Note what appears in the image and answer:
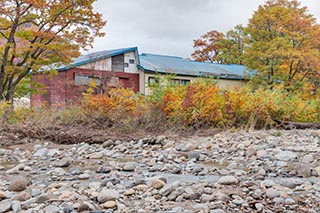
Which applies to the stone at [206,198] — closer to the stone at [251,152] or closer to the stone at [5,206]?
the stone at [5,206]

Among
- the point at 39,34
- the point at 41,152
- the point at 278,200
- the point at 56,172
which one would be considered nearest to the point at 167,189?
the point at 278,200

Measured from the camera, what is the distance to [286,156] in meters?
4.16

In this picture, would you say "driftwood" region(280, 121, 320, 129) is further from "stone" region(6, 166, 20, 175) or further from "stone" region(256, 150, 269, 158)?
"stone" region(6, 166, 20, 175)

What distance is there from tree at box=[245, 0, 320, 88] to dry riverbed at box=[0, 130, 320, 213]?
10986 millimetres

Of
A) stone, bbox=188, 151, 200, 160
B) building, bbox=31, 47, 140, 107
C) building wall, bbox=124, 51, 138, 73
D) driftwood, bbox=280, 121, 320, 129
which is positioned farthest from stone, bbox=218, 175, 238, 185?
building wall, bbox=124, 51, 138, 73

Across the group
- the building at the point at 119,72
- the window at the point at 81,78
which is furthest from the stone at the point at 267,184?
the window at the point at 81,78

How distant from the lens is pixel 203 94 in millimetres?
7027

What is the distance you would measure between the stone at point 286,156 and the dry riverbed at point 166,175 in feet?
0.04

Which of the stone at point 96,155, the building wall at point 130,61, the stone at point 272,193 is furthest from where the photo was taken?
the building wall at point 130,61

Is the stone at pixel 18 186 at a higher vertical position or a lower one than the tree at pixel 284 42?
lower

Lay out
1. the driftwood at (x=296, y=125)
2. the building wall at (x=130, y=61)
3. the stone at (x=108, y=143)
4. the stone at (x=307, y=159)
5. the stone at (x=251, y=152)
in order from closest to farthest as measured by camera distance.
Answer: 1. the stone at (x=307, y=159)
2. the stone at (x=251, y=152)
3. the stone at (x=108, y=143)
4. the driftwood at (x=296, y=125)
5. the building wall at (x=130, y=61)

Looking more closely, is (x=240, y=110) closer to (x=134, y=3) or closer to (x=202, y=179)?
(x=202, y=179)

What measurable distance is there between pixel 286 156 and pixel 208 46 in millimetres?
21674

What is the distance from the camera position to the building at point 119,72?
51.1 ft
